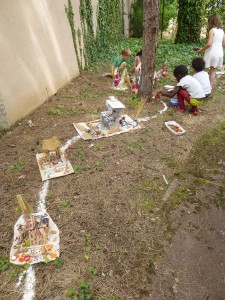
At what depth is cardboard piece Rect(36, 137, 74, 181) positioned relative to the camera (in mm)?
3336

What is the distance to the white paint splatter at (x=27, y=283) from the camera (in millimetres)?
2078

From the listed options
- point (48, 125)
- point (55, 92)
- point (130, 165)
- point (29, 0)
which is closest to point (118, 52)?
Answer: point (55, 92)

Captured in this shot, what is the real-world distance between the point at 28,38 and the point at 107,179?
3368 mm

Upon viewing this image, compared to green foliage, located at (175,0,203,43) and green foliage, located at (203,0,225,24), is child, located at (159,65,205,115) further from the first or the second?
green foliage, located at (203,0,225,24)

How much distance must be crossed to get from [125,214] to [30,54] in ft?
12.4

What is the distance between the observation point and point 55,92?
586 centimetres

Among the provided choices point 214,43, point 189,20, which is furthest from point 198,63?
point 189,20

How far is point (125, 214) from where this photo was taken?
2.81 metres

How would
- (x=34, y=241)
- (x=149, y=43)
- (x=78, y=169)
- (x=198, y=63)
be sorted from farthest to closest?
1. (x=198, y=63)
2. (x=149, y=43)
3. (x=78, y=169)
4. (x=34, y=241)

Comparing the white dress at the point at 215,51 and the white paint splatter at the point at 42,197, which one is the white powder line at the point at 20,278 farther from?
the white dress at the point at 215,51

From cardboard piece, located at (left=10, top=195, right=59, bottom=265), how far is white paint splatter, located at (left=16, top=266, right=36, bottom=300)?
0.09m

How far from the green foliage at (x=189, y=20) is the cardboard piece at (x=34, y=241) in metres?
10.2

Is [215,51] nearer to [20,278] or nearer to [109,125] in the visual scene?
[109,125]

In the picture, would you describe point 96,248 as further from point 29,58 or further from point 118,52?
point 118,52
